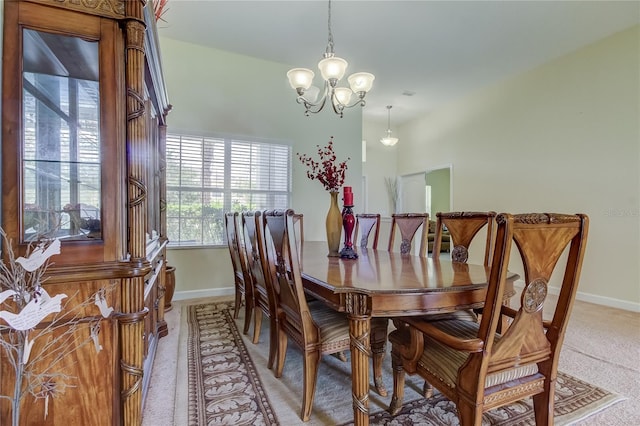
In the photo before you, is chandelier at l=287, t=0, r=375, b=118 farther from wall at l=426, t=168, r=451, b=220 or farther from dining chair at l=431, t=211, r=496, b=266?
wall at l=426, t=168, r=451, b=220

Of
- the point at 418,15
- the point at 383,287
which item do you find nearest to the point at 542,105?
the point at 418,15

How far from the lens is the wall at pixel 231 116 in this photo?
3844 millimetres

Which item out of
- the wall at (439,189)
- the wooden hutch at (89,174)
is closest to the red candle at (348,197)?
the wooden hutch at (89,174)

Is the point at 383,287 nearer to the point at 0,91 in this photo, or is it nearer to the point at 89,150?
the point at 89,150

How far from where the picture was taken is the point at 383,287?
51.6 inches

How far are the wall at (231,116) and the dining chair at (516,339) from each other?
3.28 m

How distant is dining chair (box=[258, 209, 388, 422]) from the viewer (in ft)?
4.98

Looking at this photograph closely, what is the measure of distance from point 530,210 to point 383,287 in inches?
161

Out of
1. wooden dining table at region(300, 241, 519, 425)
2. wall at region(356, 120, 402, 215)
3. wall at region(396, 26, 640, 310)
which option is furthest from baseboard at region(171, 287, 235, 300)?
wall at region(396, 26, 640, 310)

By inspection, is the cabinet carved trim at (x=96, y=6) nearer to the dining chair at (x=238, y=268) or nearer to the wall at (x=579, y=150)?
the dining chair at (x=238, y=268)

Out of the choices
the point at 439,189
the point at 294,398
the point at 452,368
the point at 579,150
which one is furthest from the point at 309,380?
the point at 439,189

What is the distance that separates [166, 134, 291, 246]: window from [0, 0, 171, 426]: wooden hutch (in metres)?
2.76

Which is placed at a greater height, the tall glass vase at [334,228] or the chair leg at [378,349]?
the tall glass vase at [334,228]

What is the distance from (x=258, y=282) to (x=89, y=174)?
1.40m
